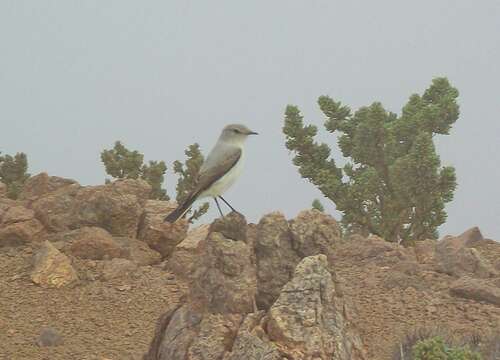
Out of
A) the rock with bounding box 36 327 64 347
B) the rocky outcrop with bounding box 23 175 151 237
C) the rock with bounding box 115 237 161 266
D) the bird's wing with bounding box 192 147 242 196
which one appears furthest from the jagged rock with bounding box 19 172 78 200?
the bird's wing with bounding box 192 147 242 196

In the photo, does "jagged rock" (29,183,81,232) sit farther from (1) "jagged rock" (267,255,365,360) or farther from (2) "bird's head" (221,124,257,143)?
(1) "jagged rock" (267,255,365,360)

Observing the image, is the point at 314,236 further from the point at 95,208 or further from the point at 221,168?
the point at 95,208

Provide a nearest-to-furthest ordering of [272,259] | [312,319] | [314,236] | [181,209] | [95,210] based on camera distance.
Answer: [312,319] < [272,259] < [314,236] < [181,209] < [95,210]

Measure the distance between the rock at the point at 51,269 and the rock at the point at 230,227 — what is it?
5192mm

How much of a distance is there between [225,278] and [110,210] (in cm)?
695

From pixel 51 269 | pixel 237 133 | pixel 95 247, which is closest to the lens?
pixel 237 133

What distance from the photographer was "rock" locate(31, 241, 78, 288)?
15.6 m

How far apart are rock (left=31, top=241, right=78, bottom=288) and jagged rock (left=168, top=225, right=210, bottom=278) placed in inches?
86.3

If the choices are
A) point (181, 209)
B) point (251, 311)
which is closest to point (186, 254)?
point (181, 209)

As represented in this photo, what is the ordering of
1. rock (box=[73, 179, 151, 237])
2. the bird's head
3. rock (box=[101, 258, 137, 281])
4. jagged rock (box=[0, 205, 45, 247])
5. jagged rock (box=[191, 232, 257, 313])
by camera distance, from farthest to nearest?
rock (box=[73, 179, 151, 237]), jagged rock (box=[0, 205, 45, 247]), rock (box=[101, 258, 137, 281]), the bird's head, jagged rock (box=[191, 232, 257, 313])

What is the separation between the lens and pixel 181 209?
12438mm

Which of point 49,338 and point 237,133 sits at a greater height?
point 237,133

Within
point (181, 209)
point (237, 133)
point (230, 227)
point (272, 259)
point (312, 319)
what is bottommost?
point (312, 319)

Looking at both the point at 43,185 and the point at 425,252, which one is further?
the point at 43,185
